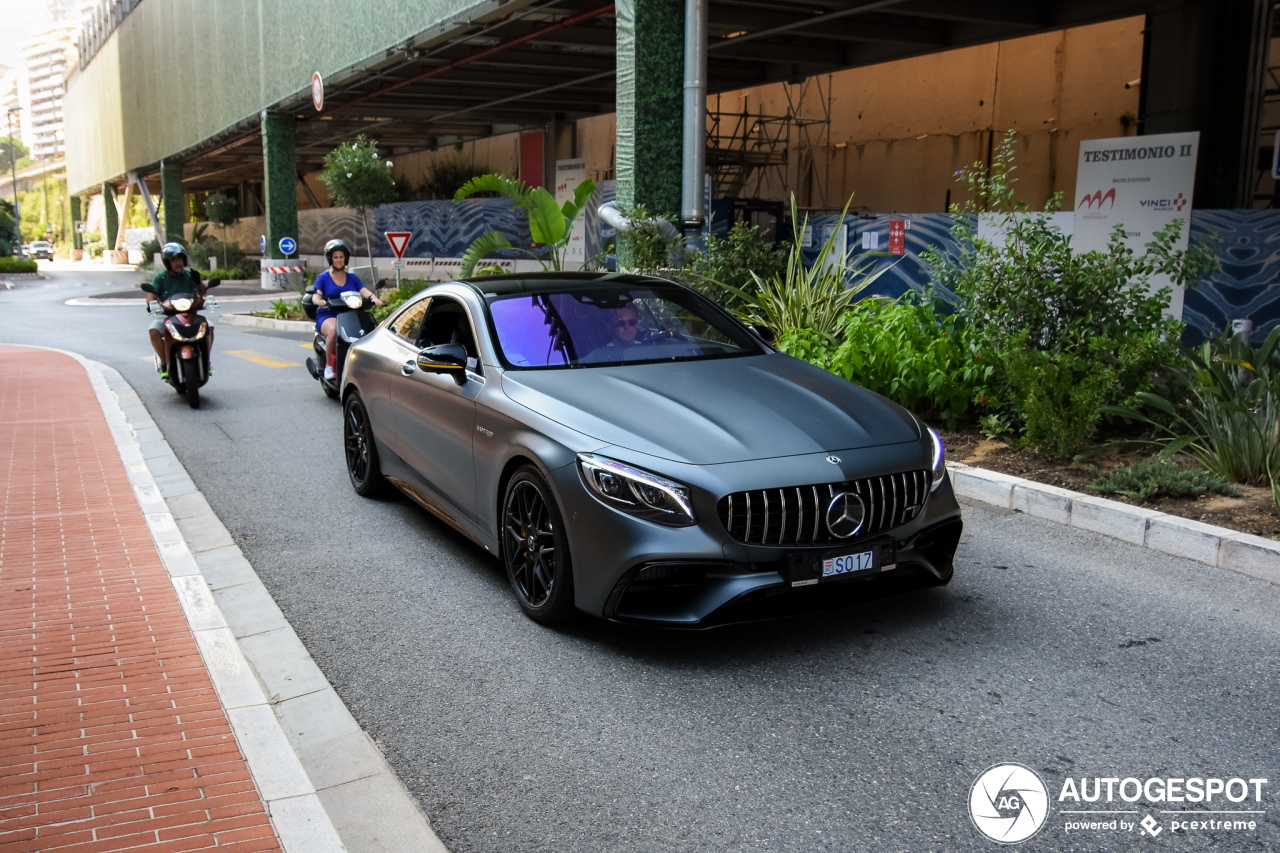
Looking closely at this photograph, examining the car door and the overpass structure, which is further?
the overpass structure

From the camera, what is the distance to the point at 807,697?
4.00 metres

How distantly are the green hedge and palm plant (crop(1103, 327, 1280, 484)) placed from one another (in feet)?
190

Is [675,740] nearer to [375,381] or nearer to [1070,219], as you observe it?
[375,381]

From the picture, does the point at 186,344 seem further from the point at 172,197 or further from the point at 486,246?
the point at 172,197

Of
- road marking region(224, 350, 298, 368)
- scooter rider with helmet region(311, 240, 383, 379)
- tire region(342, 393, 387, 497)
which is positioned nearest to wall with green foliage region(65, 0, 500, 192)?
road marking region(224, 350, 298, 368)

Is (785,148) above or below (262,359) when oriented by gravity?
above

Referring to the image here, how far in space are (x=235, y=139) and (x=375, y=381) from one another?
125 ft

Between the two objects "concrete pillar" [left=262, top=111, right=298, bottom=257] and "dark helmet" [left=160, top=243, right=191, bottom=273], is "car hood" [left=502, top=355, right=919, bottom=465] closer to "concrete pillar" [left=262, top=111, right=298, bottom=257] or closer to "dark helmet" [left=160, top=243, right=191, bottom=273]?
"dark helmet" [left=160, top=243, right=191, bottom=273]

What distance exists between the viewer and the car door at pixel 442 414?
5.33 m

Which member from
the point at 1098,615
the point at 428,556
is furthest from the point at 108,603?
the point at 1098,615

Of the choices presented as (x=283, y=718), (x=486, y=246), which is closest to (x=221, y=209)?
(x=486, y=246)

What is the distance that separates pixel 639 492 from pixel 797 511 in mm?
622

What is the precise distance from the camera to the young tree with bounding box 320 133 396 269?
3444cm

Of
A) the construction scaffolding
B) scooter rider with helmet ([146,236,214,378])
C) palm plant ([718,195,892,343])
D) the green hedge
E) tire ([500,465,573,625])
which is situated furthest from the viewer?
the green hedge
